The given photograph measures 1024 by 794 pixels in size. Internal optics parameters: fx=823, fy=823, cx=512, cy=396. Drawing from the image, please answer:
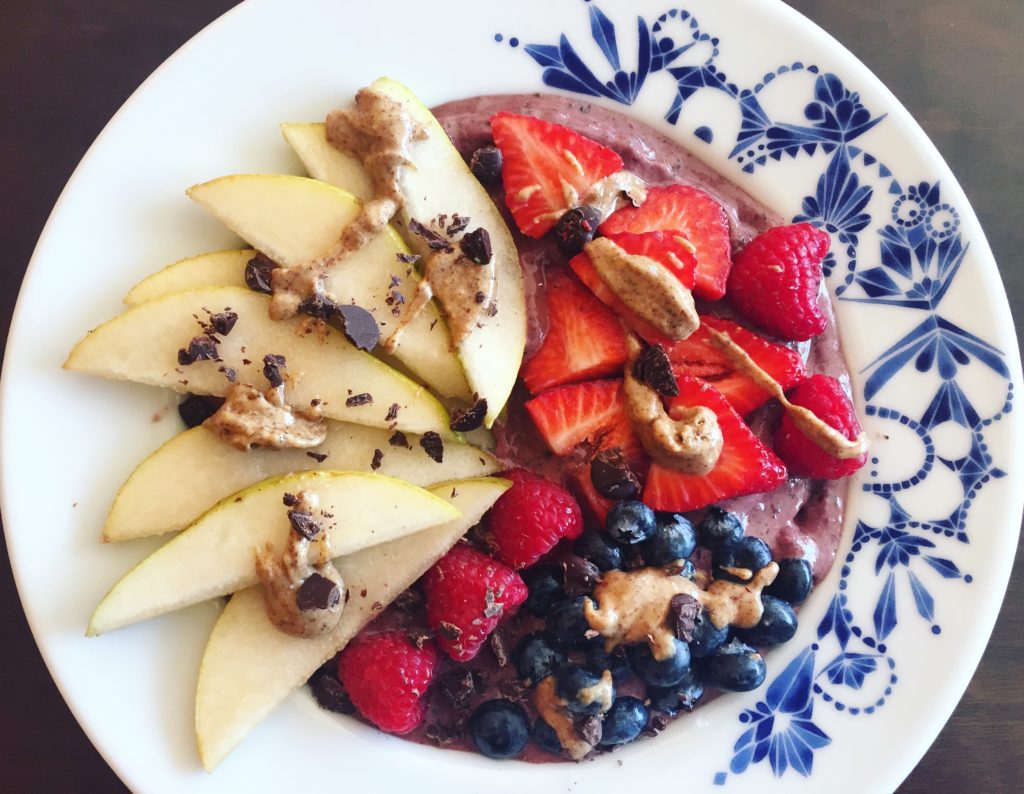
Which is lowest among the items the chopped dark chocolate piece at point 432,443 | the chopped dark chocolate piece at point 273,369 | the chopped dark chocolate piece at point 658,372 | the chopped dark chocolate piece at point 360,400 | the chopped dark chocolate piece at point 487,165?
the chopped dark chocolate piece at point 432,443

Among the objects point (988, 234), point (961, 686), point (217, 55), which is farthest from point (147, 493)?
point (988, 234)

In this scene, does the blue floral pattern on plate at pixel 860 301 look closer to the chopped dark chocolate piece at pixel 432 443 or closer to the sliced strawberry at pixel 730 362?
the sliced strawberry at pixel 730 362

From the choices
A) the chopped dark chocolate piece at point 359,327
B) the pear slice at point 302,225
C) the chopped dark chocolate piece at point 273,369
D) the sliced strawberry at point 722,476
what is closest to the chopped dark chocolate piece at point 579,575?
the sliced strawberry at point 722,476

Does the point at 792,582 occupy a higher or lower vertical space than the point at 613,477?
lower

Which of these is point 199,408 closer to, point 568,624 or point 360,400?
point 360,400

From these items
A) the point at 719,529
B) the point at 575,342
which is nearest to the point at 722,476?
the point at 719,529

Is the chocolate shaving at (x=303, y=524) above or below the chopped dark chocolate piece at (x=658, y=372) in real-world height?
below

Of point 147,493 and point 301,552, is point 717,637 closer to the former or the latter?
point 301,552
